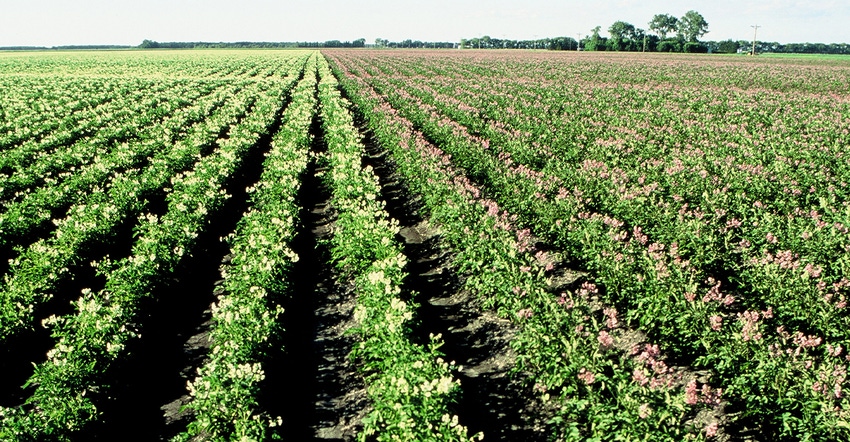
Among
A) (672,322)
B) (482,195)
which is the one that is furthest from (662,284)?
(482,195)

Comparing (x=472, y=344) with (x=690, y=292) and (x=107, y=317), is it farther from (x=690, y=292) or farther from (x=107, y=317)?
(x=107, y=317)

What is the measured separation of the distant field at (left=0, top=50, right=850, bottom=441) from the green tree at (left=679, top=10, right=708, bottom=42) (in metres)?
160

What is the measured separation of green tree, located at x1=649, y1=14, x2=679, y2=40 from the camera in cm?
15762

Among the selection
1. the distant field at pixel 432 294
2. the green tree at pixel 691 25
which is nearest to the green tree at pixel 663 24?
the green tree at pixel 691 25

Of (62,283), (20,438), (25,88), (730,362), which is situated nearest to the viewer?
(20,438)

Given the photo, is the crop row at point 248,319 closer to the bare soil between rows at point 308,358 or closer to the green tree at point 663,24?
the bare soil between rows at point 308,358

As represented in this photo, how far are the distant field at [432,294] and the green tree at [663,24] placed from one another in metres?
160

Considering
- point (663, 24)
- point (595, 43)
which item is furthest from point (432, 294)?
point (663, 24)

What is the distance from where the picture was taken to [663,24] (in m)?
160

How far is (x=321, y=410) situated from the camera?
6785mm

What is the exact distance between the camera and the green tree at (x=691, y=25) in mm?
156500

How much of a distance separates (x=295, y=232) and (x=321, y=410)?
524 centimetres

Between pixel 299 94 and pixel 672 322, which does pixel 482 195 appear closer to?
pixel 672 322

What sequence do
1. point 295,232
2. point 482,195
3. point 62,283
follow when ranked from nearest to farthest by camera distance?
1. point 62,283
2. point 295,232
3. point 482,195
